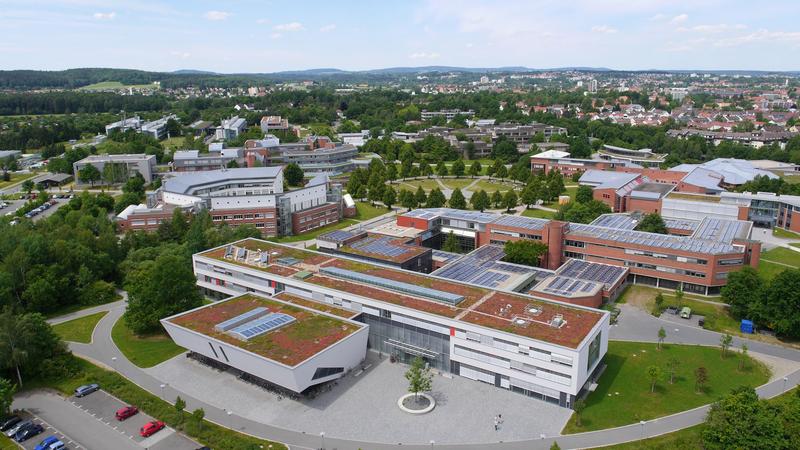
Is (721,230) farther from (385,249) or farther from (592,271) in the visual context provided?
(385,249)

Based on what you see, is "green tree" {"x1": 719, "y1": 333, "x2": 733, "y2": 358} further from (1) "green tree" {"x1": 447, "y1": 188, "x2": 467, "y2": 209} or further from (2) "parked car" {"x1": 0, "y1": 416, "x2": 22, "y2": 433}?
(2) "parked car" {"x1": 0, "y1": 416, "x2": 22, "y2": 433}

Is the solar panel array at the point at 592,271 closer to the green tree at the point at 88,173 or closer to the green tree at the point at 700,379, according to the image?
the green tree at the point at 700,379

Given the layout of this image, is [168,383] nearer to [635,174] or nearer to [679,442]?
[679,442]

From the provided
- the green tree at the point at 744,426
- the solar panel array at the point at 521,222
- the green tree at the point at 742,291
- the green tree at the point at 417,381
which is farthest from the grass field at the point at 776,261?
the green tree at the point at 417,381

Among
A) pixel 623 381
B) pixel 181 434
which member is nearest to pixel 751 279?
pixel 623 381

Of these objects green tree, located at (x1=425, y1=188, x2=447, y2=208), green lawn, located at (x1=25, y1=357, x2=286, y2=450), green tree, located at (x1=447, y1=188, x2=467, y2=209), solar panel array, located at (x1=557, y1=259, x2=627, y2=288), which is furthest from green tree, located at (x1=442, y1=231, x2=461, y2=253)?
green lawn, located at (x1=25, y1=357, x2=286, y2=450)
